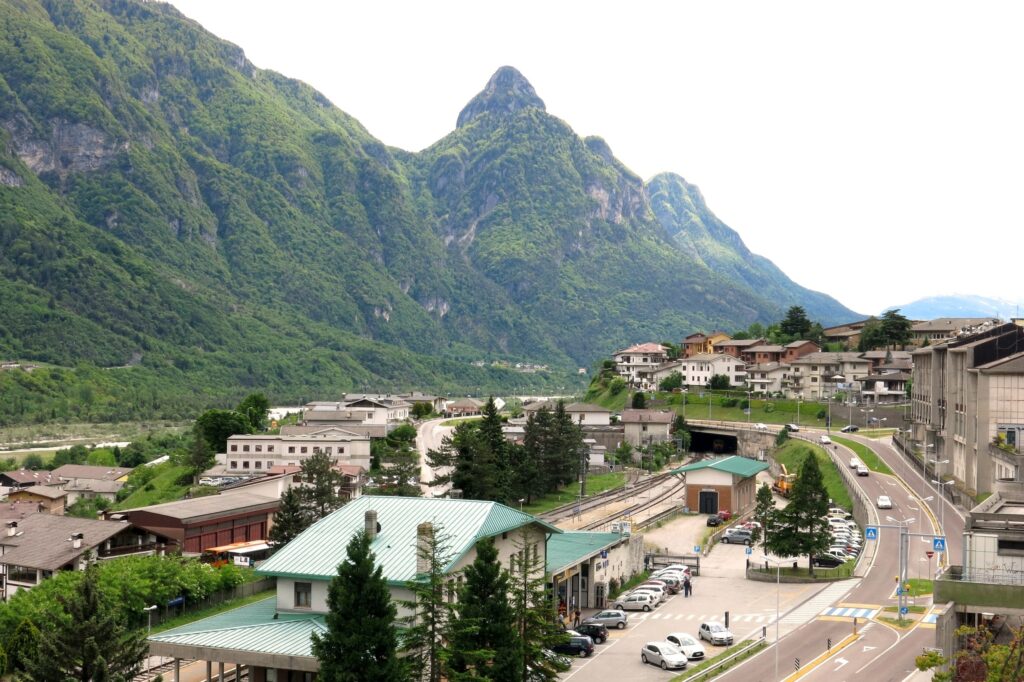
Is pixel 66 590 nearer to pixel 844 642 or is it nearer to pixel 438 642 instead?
pixel 438 642

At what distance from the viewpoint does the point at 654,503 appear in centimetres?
8931

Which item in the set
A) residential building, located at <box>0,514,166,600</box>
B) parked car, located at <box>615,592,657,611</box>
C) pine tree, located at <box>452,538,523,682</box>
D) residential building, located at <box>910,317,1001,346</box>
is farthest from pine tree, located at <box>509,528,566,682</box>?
residential building, located at <box>910,317,1001,346</box>

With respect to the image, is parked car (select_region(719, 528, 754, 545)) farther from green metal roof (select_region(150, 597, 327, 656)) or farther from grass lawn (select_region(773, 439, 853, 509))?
green metal roof (select_region(150, 597, 327, 656))

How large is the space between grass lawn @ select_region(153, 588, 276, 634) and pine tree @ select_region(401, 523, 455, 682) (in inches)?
687

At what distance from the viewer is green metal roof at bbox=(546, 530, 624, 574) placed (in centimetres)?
4931

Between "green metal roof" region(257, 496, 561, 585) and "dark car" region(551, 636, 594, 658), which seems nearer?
"green metal roof" region(257, 496, 561, 585)

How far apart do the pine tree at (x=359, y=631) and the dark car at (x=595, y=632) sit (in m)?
16.6

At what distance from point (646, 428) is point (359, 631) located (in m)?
101

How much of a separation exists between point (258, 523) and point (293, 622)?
41091mm

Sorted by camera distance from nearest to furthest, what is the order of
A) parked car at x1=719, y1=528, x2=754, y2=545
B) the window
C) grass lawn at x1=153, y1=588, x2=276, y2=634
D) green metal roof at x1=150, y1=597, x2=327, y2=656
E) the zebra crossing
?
green metal roof at x1=150, y1=597, x2=327, y2=656 < the window < the zebra crossing < grass lawn at x1=153, y1=588, x2=276, y2=634 < parked car at x1=719, y1=528, x2=754, y2=545

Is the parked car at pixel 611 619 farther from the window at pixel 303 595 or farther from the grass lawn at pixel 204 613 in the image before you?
the grass lawn at pixel 204 613

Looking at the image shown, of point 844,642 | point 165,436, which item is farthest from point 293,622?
point 165,436

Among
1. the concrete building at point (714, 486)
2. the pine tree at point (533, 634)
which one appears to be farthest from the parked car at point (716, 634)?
the concrete building at point (714, 486)

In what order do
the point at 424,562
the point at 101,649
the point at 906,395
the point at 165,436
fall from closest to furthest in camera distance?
the point at 101,649 < the point at 424,562 < the point at 906,395 < the point at 165,436
